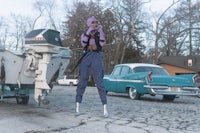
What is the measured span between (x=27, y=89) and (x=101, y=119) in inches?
87.1

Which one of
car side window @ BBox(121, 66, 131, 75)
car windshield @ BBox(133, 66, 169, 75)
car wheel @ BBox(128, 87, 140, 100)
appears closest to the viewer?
car wheel @ BBox(128, 87, 140, 100)

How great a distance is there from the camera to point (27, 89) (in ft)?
28.7

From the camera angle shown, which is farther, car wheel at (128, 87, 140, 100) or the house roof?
the house roof

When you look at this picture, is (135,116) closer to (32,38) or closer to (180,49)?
(32,38)

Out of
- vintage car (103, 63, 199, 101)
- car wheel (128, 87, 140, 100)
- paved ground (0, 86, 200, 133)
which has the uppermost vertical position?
vintage car (103, 63, 199, 101)

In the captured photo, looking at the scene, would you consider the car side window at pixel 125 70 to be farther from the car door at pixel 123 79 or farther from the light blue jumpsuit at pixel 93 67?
the light blue jumpsuit at pixel 93 67

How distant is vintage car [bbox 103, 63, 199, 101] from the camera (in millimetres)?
12742

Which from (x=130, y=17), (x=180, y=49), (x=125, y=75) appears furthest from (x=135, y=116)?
(x=180, y=49)

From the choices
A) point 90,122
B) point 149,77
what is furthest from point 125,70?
point 90,122

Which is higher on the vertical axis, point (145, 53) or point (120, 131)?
point (145, 53)

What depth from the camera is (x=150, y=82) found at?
1274 centimetres

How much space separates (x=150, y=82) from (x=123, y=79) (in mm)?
1787

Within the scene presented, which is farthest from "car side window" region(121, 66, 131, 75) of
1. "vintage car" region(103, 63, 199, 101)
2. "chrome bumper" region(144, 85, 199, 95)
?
"chrome bumper" region(144, 85, 199, 95)

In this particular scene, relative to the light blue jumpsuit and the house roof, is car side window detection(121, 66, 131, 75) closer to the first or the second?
the light blue jumpsuit
